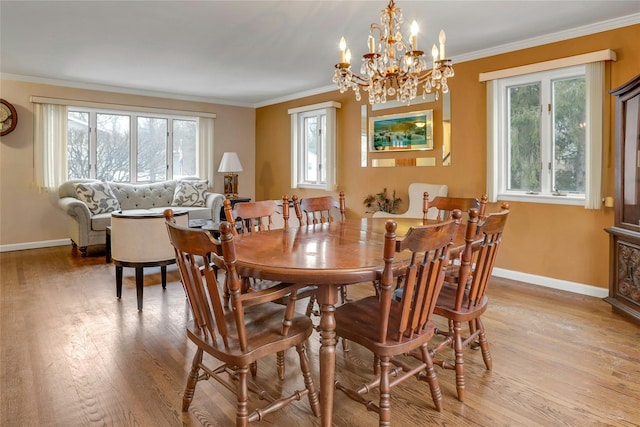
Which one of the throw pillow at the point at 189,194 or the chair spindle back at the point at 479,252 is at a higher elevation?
the throw pillow at the point at 189,194

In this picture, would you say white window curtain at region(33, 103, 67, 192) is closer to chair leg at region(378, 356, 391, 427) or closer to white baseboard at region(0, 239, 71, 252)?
white baseboard at region(0, 239, 71, 252)

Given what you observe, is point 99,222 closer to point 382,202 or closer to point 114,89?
point 114,89

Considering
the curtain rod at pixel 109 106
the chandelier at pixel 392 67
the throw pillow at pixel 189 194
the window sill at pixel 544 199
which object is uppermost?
the curtain rod at pixel 109 106

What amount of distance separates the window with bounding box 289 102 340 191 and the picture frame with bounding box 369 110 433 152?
714 mm

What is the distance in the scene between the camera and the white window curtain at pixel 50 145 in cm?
552

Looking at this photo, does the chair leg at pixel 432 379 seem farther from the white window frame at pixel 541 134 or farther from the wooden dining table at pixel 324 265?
the white window frame at pixel 541 134

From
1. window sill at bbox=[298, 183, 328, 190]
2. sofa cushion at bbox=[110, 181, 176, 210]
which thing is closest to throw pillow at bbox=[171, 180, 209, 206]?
sofa cushion at bbox=[110, 181, 176, 210]

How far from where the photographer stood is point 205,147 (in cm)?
699

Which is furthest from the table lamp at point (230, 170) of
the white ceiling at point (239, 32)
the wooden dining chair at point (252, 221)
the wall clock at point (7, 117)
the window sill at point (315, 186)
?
the wooden dining chair at point (252, 221)

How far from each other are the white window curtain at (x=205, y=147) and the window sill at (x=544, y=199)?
4.83 m

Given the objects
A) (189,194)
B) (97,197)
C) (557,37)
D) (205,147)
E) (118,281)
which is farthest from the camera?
(205,147)

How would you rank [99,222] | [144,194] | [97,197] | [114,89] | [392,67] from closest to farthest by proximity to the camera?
[392,67] → [99,222] → [97,197] → [114,89] → [144,194]

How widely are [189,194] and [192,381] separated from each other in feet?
15.8

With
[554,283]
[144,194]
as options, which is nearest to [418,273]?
[554,283]
